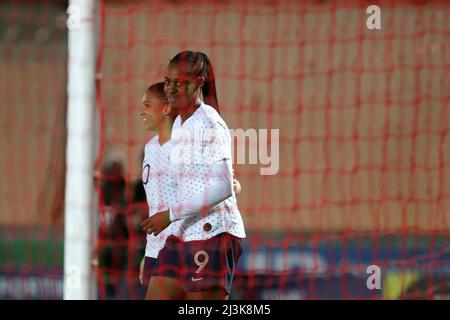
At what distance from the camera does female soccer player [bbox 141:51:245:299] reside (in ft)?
10.5

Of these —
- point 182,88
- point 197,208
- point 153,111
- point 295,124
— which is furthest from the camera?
point 295,124

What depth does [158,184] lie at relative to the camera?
3.28 metres

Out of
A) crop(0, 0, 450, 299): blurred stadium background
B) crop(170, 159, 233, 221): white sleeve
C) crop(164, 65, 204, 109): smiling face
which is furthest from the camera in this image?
crop(0, 0, 450, 299): blurred stadium background

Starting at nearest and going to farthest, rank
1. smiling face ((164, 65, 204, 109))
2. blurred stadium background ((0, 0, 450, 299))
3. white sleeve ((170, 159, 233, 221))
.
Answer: white sleeve ((170, 159, 233, 221)), smiling face ((164, 65, 204, 109)), blurred stadium background ((0, 0, 450, 299))

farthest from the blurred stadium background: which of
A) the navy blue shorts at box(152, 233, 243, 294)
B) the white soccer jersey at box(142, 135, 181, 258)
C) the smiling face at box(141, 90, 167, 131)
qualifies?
the navy blue shorts at box(152, 233, 243, 294)

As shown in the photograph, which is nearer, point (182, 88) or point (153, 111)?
point (182, 88)

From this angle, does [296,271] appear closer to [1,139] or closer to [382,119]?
[382,119]

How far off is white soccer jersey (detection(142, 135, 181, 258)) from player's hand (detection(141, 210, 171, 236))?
0.6 inches

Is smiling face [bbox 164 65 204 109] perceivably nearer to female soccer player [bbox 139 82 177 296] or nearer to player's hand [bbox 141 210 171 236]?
female soccer player [bbox 139 82 177 296]

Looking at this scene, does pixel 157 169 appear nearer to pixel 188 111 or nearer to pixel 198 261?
pixel 188 111

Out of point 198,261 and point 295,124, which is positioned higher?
point 295,124

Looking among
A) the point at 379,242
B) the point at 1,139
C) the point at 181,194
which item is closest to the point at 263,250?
the point at 379,242

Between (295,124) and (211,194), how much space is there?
10.3ft

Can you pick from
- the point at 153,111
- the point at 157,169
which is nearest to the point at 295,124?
the point at 153,111
